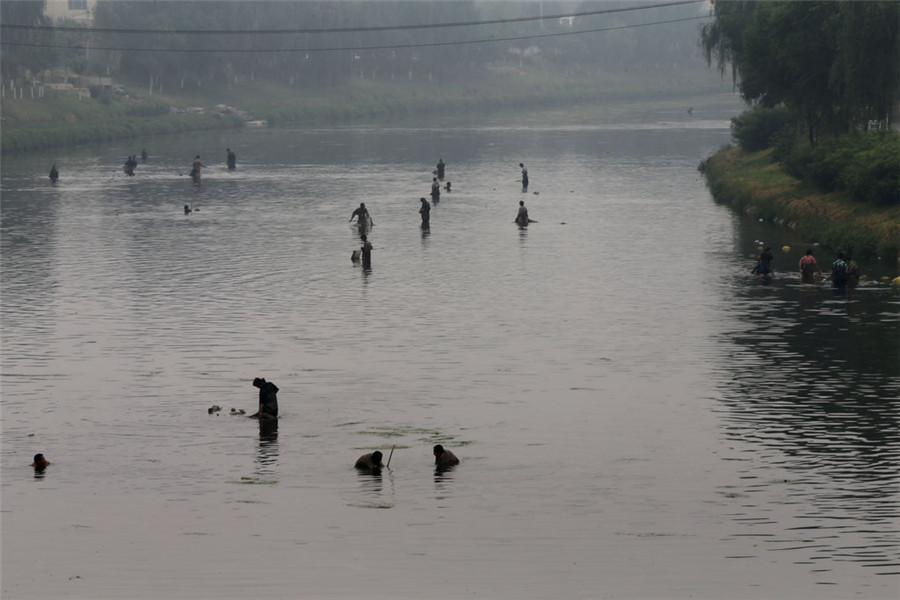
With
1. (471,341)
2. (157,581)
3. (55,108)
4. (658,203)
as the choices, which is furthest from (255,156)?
(157,581)

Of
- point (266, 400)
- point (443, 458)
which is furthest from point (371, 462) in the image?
point (266, 400)

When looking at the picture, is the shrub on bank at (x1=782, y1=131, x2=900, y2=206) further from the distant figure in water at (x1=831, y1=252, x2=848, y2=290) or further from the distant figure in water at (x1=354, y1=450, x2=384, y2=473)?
the distant figure in water at (x1=354, y1=450, x2=384, y2=473)

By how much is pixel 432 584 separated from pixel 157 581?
4475mm

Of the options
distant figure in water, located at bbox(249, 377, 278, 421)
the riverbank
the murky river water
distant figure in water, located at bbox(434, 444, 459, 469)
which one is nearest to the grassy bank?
the murky river water

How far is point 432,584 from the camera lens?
74.6 ft

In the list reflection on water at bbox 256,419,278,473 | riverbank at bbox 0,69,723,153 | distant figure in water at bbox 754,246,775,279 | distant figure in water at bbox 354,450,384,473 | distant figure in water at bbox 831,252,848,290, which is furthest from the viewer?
riverbank at bbox 0,69,723,153

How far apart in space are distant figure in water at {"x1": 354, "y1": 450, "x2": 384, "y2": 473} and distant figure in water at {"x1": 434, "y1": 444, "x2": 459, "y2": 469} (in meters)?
1.16

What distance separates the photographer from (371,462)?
2905 cm

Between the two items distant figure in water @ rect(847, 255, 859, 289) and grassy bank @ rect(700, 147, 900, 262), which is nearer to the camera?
distant figure in water @ rect(847, 255, 859, 289)

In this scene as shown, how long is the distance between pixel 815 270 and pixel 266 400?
27017mm

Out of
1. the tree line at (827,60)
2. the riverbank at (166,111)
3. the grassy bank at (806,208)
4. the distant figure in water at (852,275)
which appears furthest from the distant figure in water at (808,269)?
the riverbank at (166,111)

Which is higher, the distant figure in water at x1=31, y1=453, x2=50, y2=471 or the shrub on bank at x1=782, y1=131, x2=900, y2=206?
the shrub on bank at x1=782, y1=131, x2=900, y2=206

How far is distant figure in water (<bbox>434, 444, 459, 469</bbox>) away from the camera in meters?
29.4

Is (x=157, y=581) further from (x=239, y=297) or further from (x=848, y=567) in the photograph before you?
(x=239, y=297)
